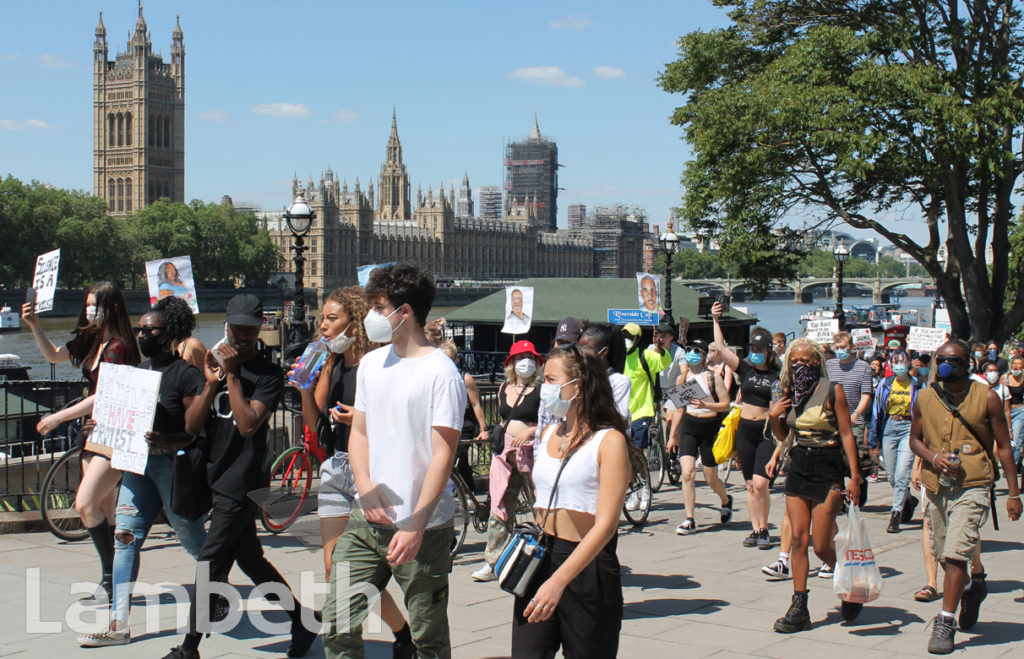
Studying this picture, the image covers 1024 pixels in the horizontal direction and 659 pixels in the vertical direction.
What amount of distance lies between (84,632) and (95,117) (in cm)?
14765

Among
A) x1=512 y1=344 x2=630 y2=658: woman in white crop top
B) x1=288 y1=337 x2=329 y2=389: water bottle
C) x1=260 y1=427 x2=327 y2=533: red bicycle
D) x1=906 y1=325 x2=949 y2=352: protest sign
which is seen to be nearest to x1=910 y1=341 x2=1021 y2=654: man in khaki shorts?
x1=512 y1=344 x2=630 y2=658: woman in white crop top

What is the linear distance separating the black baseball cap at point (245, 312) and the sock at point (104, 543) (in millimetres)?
1388

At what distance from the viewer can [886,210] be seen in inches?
889

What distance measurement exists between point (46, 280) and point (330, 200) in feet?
443

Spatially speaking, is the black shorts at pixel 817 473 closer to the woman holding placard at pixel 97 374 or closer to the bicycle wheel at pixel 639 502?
the bicycle wheel at pixel 639 502

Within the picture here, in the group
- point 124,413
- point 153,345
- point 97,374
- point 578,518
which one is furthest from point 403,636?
point 97,374

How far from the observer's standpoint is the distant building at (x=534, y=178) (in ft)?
611

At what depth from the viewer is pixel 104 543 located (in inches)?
228

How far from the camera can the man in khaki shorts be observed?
5871 millimetres

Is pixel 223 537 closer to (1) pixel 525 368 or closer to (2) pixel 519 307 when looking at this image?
(1) pixel 525 368

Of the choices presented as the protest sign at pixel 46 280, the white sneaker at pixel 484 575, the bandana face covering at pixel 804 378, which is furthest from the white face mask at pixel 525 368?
the protest sign at pixel 46 280

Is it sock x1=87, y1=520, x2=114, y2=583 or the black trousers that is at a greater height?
the black trousers

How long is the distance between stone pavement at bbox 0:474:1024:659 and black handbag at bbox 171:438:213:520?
652 mm

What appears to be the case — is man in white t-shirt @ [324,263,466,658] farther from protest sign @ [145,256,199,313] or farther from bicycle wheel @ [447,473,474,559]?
protest sign @ [145,256,199,313]
